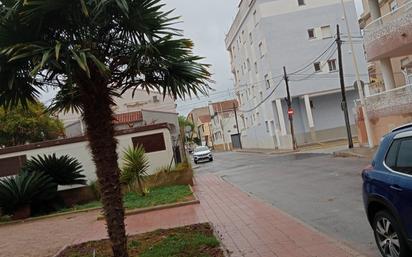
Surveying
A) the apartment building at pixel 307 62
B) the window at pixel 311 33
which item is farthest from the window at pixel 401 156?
the window at pixel 311 33

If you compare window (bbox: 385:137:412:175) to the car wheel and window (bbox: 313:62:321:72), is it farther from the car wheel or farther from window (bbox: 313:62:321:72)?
window (bbox: 313:62:321:72)

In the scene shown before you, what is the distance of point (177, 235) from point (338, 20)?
134 ft

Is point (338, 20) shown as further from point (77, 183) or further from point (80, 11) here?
point (80, 11)

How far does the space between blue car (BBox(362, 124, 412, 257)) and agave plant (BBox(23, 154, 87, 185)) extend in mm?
14853

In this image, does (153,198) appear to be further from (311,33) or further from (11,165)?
(311,33)

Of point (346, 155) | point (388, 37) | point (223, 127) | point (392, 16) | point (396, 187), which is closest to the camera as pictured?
point (396, 187)

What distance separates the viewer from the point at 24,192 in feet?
56.4

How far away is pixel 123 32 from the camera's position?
22.2ft

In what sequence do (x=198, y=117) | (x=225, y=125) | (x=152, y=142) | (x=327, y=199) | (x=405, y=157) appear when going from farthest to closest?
(x=198, y=117) → (x=225, y=125) → (x=152, y=142) → (x=327, y=199) → (x=405, y=157)

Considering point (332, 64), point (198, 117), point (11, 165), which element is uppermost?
point (198, 117)

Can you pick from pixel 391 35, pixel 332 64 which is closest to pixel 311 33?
pixel 332 64

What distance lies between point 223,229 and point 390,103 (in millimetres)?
15639

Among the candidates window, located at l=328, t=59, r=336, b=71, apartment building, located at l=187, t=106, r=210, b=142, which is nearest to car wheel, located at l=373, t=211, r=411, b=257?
window, located at l=328, t=59, r=336, b=71

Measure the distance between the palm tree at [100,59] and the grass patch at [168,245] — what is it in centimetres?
143
